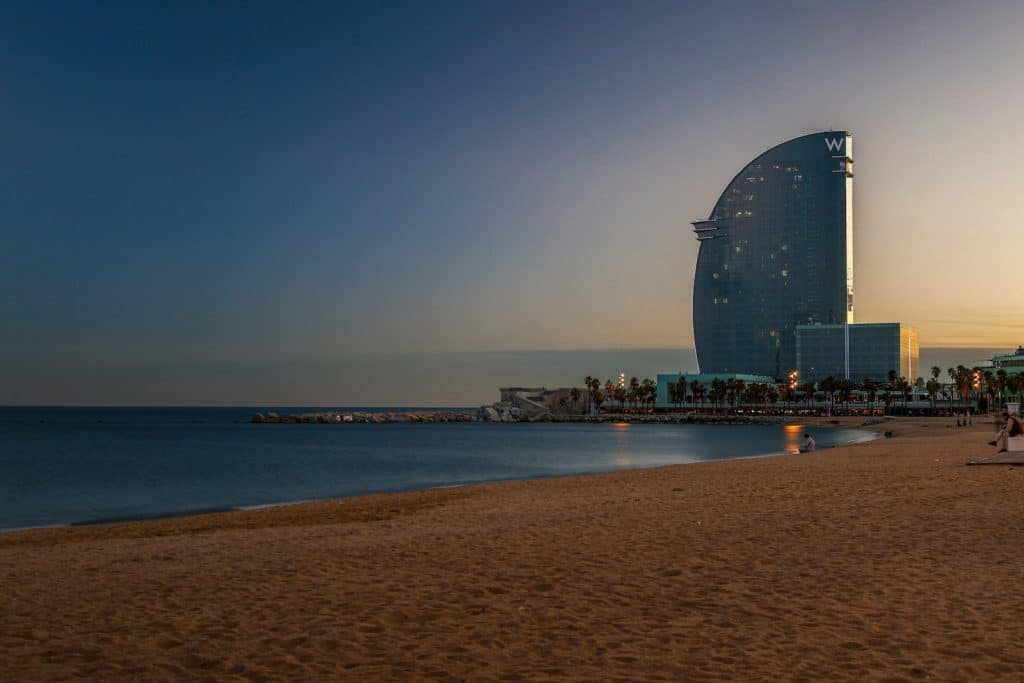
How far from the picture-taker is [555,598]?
10.2 m

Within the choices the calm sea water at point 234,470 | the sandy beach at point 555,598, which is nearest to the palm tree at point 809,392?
the calm sea water at point 234,470

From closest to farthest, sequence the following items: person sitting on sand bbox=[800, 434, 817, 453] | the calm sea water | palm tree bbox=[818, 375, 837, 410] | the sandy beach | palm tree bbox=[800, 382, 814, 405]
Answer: the sandy beach
the calm sea water
person sitting on sand bbox=[800, 434, 817, 453]
palm tree bbox=[818, 375, 837, 410]
palm tree bbox=[800, 382, 814, 405]

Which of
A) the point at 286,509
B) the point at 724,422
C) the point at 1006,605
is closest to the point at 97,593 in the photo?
the point at 1006,605

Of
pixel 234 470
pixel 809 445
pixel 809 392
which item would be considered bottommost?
pixel 234 470

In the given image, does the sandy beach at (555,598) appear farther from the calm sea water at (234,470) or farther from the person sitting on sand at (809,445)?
the person sitting on sand at (809,445)

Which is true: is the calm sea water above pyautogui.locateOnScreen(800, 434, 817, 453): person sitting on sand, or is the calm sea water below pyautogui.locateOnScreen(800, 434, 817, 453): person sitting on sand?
below

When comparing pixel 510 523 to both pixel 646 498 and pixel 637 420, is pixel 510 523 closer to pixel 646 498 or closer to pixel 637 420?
pixel 646 498

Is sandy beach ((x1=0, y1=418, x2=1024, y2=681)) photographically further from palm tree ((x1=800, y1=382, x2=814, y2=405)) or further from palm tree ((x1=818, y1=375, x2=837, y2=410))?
palm tree ((x1=800, y1=382, x2=814, y2=405))

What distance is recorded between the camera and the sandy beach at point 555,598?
7.70m

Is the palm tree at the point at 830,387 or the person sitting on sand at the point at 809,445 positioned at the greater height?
the palm tree at the point at 830,387

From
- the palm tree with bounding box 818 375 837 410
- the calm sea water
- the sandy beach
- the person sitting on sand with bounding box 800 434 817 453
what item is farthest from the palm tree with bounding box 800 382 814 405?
the sandy beach

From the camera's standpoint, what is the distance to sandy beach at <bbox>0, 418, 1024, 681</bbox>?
770 cm

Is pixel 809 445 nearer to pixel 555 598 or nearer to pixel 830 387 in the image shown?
pixel 555 598

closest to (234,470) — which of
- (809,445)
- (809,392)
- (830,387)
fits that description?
(809,445)
